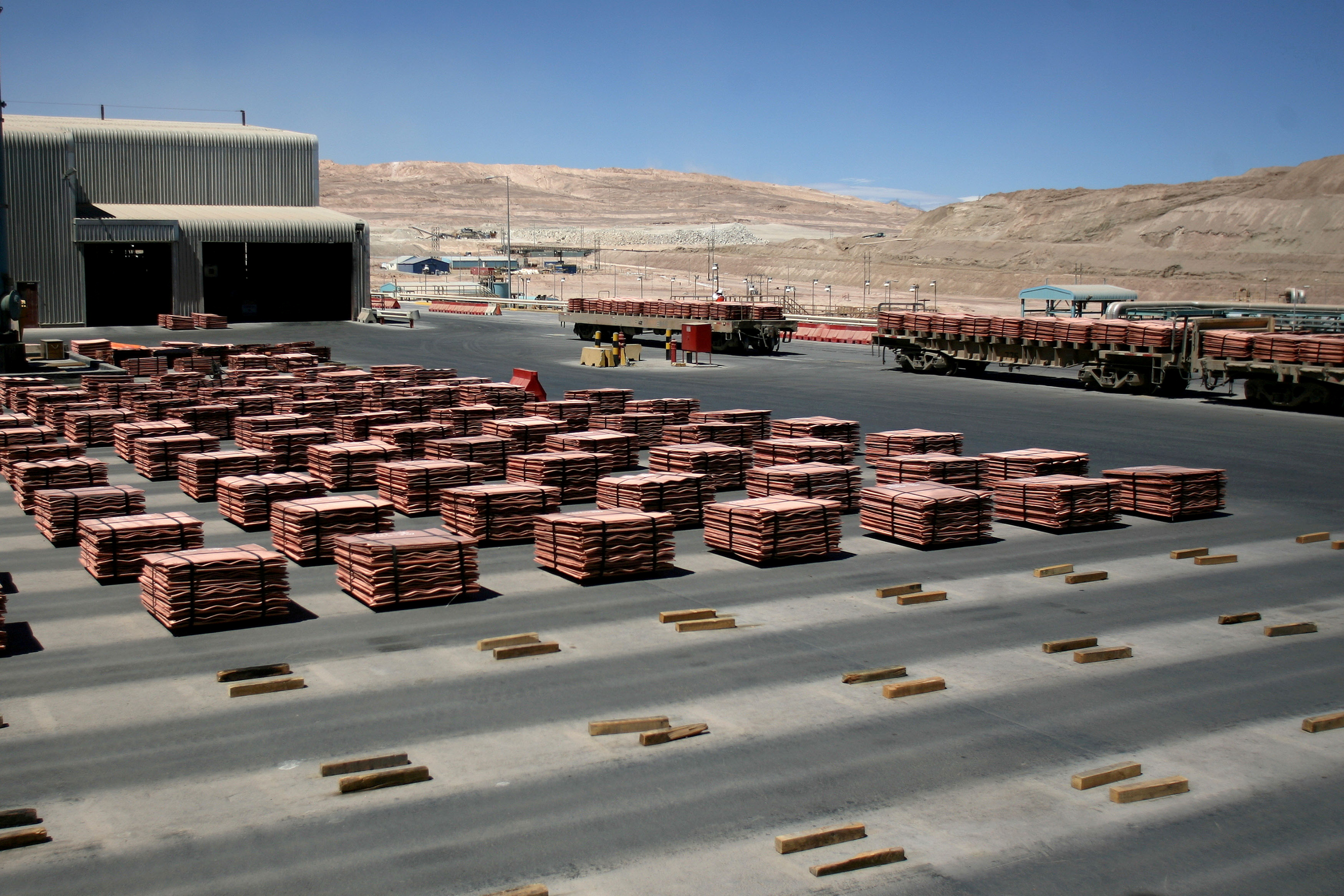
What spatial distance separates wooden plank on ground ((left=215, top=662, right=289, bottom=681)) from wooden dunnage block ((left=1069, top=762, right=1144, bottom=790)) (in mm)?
7057

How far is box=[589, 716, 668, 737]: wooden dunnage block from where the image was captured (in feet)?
33.7

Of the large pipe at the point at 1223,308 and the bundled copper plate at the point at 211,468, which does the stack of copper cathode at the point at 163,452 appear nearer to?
the bundled copper plate at the point at 211,468

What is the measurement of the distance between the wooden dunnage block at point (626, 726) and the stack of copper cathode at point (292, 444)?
46.1 feet

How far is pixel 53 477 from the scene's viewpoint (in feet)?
65.0

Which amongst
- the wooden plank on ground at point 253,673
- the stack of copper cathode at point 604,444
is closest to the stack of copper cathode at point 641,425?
the stack of copper cathode at point 604,444

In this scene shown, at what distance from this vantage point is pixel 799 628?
44.1 ft

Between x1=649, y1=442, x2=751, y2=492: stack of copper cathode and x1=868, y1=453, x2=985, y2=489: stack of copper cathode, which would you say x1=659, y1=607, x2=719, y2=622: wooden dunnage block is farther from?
x1=649, y1=442, x2=751, y2=492: stack of copper cathode

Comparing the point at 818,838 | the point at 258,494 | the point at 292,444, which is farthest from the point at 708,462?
the point at 818,838

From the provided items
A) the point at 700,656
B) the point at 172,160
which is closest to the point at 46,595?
the point at 700,656

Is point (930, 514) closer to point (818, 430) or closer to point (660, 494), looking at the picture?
point (660, 494)

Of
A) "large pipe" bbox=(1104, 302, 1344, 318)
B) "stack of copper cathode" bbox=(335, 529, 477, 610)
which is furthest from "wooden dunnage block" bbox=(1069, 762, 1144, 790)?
"large pipe" bbox=(1104, 302, 1344, 318)

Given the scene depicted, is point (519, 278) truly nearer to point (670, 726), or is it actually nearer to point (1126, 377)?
point (1126, 377)

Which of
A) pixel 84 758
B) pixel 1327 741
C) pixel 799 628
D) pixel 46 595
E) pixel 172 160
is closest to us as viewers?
pixel 84 758

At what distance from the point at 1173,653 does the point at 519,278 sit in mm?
116885
